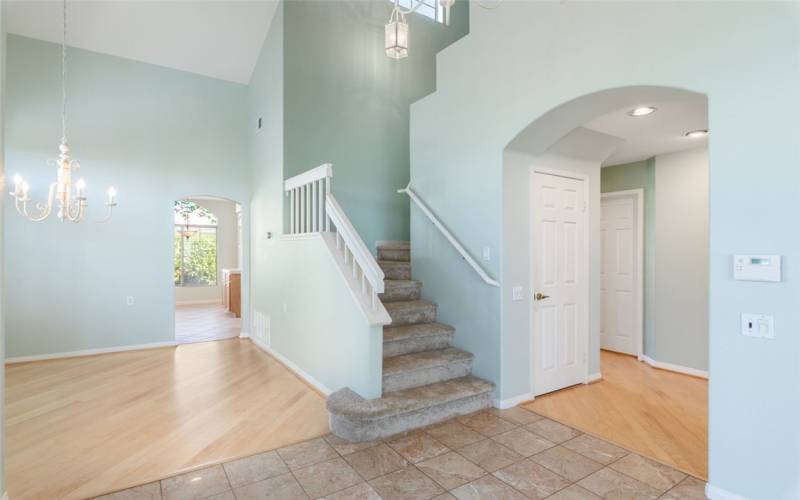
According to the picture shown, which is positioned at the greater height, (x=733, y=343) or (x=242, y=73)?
(x=242, y=73)

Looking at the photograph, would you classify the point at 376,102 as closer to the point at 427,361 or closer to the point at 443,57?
the point at 443,57

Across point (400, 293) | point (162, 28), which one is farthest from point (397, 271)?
point (162, 28)

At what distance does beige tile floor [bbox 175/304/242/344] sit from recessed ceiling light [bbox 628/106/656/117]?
610 centimetres

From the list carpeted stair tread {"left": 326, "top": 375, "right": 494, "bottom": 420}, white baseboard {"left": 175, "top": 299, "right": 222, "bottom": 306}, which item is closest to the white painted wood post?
carpeted stair tread {"left": 326, "top": 375, "right": 494, "bottom": 420}

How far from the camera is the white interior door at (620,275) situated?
520cm

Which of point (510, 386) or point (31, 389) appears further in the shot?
point (31, 389)

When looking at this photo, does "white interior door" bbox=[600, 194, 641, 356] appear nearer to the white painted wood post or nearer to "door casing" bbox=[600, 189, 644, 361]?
"door casing" bbox=[600, 189, 644, 361]

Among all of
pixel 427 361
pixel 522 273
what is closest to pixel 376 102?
pixel 522 273

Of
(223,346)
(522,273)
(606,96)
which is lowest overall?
(223,346)

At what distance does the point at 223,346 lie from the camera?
5.82 metres

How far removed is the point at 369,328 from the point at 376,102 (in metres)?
3.71

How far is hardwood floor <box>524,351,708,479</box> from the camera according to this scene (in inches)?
111

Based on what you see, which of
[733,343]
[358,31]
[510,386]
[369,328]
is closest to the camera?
[733,343]

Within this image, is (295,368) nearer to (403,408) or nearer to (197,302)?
(403,408)
